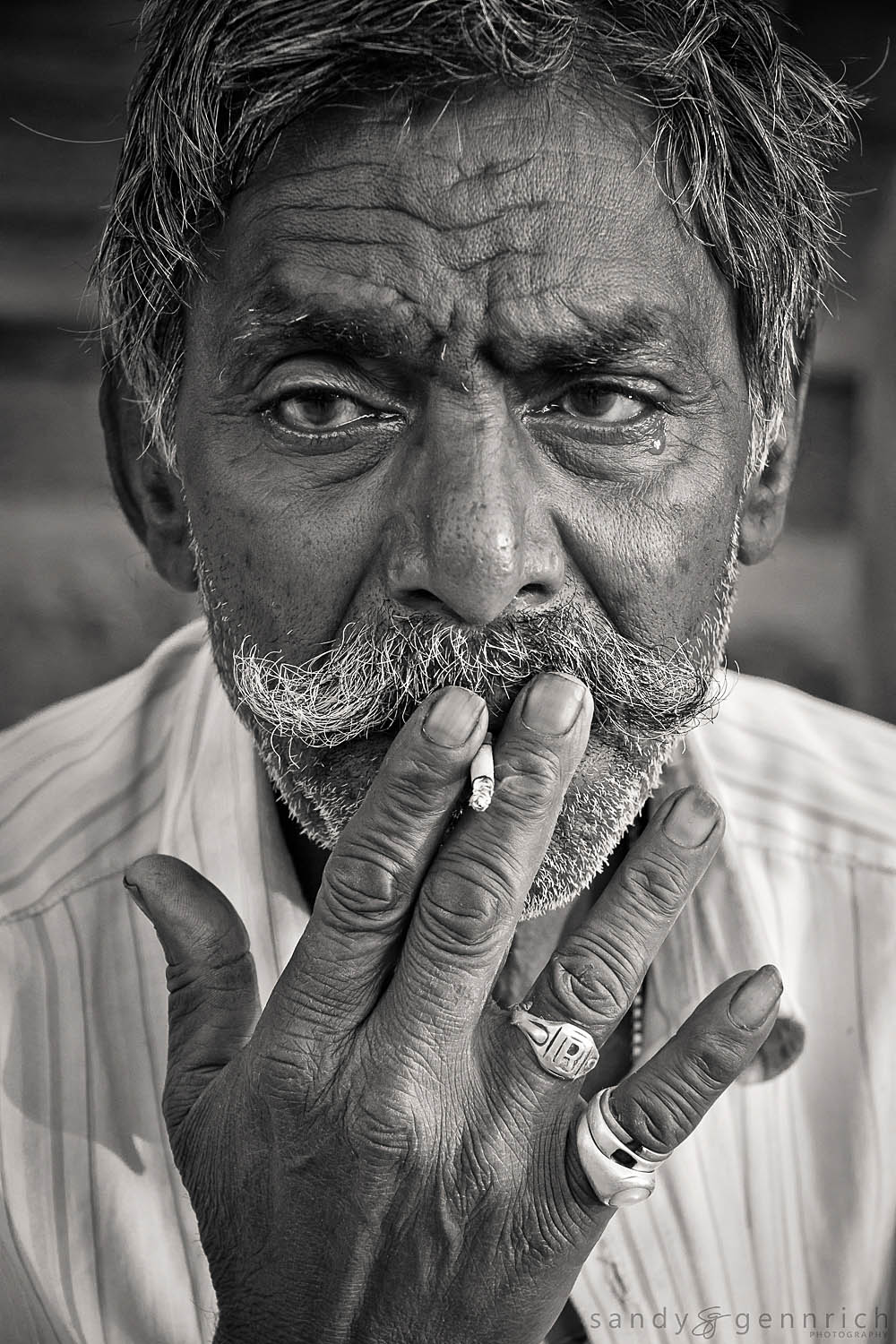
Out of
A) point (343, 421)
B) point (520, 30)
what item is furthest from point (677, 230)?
point (343, 421)

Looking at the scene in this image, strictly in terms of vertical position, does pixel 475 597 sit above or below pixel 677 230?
below

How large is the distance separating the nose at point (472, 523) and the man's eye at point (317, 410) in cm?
14

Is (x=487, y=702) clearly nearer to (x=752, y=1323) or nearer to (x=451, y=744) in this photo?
(x=451, y=744)

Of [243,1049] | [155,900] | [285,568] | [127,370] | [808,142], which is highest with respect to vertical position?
[808,142]

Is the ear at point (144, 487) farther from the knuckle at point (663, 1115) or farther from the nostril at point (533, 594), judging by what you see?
the knuckle at point (663, 1115)

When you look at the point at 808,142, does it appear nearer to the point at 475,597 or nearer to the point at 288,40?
the point at 288,40

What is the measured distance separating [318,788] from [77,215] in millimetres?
2616

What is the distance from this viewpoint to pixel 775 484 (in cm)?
235

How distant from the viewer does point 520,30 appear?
1758 mm

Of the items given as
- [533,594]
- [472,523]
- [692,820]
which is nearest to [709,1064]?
[692,820]

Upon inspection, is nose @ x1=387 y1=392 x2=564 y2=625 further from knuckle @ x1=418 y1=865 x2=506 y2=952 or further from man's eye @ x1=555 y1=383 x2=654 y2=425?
knuckle @ x1=418 y1=865 x2=506 y2=952

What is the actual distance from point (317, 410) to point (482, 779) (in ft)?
2.25

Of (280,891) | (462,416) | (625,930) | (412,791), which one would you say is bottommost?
(280,891)

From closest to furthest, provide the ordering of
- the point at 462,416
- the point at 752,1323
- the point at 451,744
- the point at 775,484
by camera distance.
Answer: the point at 451,744, the point at 462,416, the point at 752,1323, the point at 775,484
